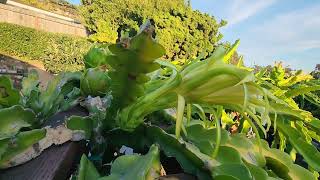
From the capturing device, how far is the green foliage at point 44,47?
53.8 ft

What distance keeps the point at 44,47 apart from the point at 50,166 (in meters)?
18.9

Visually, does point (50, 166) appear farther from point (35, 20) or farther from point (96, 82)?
point (35, 20)

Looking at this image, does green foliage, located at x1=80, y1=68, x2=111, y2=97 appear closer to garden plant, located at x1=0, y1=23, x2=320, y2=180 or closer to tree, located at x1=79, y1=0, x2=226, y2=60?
garden plant, located at x1=0, y1=23, x2=320, y2=180

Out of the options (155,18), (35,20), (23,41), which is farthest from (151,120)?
(155,18)

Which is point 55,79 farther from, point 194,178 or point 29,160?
point 194,178

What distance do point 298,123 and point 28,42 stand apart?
18.7 metres

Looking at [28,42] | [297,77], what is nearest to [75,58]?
[28,42]

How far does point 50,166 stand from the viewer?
53cm

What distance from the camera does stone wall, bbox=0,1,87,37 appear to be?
60.0ft

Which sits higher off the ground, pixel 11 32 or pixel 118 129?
pixel 11 32

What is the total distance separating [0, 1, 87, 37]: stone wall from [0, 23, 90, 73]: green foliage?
2.74 feet

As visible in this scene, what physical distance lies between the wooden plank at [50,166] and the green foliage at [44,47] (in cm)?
1554

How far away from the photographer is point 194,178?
594mm

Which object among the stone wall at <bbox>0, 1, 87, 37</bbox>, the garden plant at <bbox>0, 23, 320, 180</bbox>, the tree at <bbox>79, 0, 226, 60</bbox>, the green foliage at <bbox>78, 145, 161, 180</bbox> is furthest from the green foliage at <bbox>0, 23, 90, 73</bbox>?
the green foliage at <bbox>78, 145, 161, 180</bbox>
